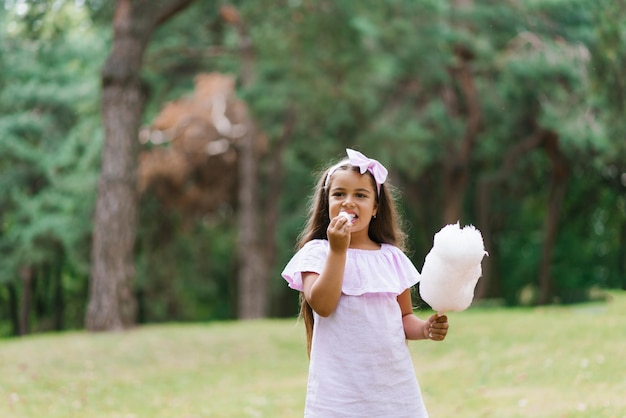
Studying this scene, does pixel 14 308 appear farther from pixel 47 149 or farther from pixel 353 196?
pixel 353 196

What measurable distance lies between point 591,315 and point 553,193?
418 inches

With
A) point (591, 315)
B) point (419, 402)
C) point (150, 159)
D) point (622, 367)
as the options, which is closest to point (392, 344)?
point (419, 402)

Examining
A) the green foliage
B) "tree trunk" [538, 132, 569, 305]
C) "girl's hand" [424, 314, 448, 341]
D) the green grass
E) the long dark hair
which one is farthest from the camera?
"tree trunk" [538, 132, 569, 305]

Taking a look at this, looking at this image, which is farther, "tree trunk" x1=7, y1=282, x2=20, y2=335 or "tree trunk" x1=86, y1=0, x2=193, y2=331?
"tree trunk" x1=7, y1=282, x2=20, y2=335

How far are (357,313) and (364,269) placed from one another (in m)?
0.17

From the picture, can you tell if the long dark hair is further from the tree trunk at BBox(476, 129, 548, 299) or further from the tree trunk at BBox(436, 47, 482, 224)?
the tree trunk at BBox(476, 129, 548, 299)

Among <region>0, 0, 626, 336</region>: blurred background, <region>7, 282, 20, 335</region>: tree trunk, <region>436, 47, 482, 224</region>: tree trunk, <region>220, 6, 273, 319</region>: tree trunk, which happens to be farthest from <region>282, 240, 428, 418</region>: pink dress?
<region>7, 282, 20, 335</region>: tree trunk

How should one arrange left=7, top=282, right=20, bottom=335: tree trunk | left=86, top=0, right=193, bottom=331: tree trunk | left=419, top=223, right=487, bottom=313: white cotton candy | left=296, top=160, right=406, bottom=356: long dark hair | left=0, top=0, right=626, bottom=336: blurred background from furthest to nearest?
left=7, top=282, right=20, bottom=335: tree trunk, left=0, top=0, right=626, bottom=336: blurred background, left=86, top=0, right=193, bottom=331: tree trunk, left=296, top=160, right=406, bottom=356: long dark hair, left=419, top=223, right=487, bottom=313: white cotton candy

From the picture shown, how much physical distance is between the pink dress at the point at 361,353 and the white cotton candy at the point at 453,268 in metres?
0.15

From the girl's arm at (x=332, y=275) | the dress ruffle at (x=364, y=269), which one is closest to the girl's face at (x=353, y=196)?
the dress ruffle at (x=364, y=269)

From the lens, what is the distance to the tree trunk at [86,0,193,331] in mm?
12375

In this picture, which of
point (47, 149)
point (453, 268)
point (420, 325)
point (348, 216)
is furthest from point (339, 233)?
point (47, 149)

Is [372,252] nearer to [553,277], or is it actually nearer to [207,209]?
[207,209]

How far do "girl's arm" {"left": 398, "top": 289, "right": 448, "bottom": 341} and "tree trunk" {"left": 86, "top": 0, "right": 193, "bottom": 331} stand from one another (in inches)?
378
